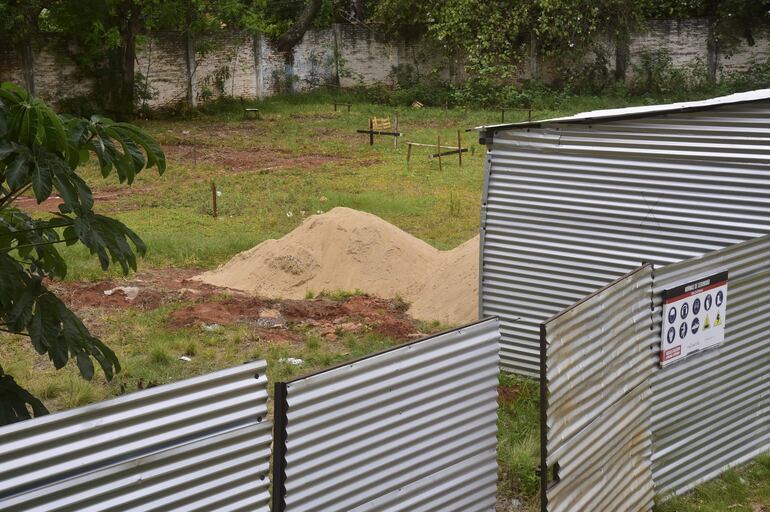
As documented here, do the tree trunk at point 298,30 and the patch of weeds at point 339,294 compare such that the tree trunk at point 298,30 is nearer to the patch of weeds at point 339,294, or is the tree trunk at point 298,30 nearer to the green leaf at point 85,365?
the patch of weeds at point 339,294

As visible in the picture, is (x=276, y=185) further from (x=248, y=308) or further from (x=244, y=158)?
(x=248, y=308)

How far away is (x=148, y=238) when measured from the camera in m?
16.0

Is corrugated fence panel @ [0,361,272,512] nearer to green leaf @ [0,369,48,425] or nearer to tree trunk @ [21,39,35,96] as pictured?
green leaf @ [0,369,48,425]

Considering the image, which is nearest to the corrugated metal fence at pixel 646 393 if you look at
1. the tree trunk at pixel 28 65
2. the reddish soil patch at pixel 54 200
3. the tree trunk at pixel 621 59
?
the reddish soil patch at pixel 54 200

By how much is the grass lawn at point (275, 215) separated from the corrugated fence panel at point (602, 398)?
737mm

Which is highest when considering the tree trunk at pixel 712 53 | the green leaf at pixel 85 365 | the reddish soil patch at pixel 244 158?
the tree trunk at pixel 712 53

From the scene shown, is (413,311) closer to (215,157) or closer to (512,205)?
(512,205)

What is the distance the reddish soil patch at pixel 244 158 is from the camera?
74.0 ft

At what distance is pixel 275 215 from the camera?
18094 millimetres

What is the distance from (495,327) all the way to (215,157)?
1842 cm

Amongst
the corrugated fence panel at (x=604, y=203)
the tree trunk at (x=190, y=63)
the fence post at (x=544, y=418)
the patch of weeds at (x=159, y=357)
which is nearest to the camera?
the fence post at (x=544, y=418)

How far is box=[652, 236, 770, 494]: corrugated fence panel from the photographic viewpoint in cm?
707

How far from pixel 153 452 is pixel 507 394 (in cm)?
555

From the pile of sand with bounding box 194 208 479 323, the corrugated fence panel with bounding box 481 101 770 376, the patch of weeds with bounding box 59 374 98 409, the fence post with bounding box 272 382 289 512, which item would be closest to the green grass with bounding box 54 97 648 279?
the pile of sand with bounding box 194 208 479 323
